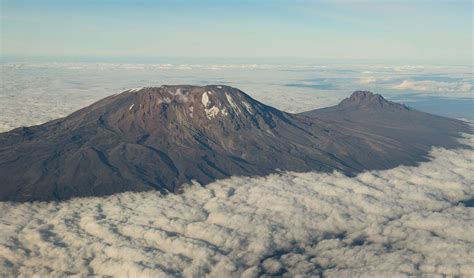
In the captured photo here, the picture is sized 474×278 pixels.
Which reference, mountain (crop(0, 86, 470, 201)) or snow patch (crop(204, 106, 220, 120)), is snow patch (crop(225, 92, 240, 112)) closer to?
mountain (crop(0, 86, 470, 201))

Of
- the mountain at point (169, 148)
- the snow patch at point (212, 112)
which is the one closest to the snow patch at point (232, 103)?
the mountain at point (169, 148)

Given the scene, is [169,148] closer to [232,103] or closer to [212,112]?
[212,112]

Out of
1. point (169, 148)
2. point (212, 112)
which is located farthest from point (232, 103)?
point (169, 148)

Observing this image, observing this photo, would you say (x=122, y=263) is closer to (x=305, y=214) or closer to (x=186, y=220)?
(x=186, y=220)

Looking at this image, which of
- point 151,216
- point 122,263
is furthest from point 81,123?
point 122,263

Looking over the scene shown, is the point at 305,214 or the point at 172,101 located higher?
the point at 172,101

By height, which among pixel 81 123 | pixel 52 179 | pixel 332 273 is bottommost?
pixel 332 273

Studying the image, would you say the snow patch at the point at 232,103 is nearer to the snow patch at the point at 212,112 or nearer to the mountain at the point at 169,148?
the mountain at the point at 169,148

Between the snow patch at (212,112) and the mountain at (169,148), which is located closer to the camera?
the mountain at (169,148)
